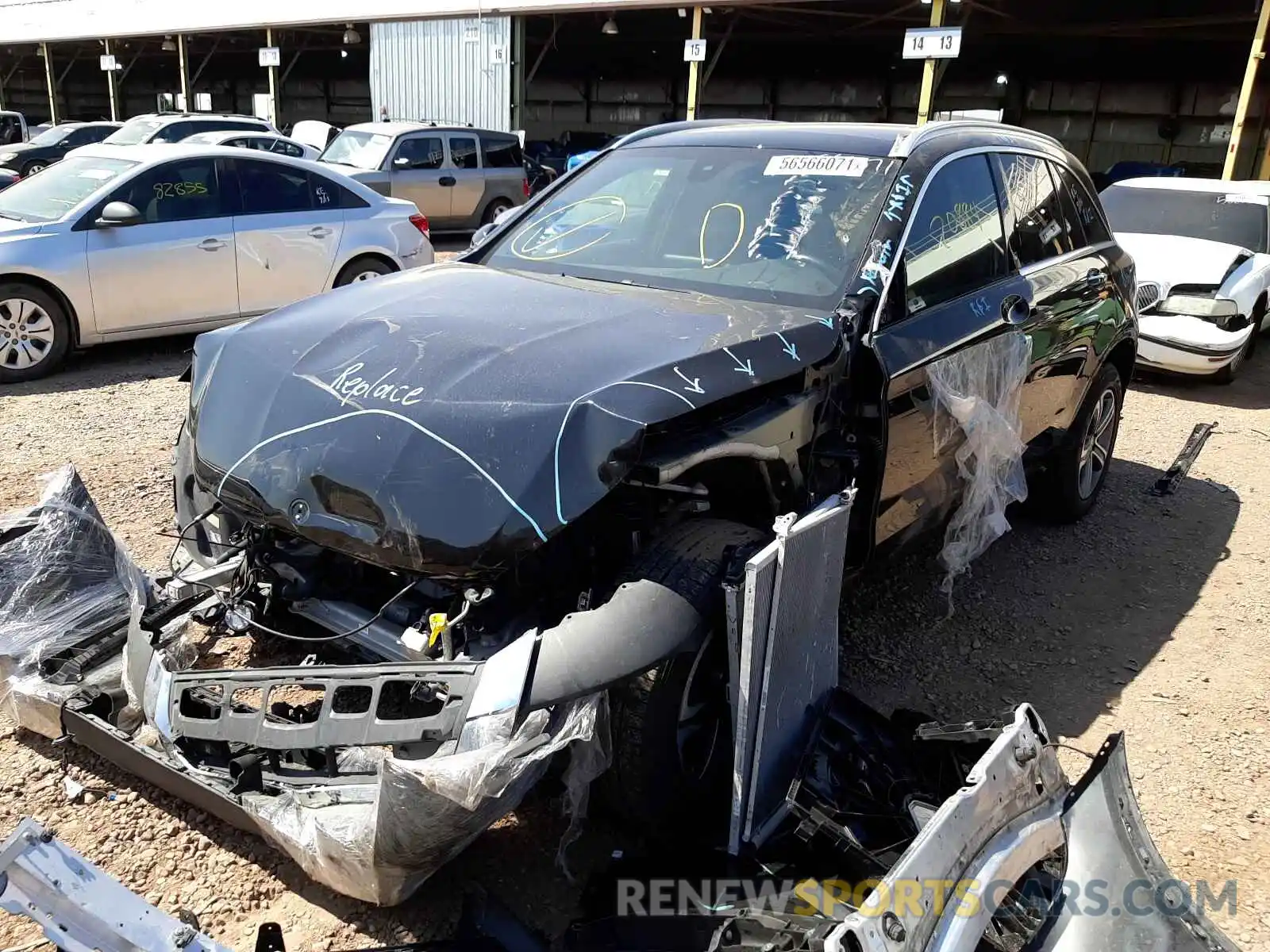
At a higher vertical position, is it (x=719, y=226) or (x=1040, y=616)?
(x=719, y=226)

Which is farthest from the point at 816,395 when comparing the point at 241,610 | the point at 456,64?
the point at 456,64

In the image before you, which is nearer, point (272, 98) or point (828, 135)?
point (828, 135)

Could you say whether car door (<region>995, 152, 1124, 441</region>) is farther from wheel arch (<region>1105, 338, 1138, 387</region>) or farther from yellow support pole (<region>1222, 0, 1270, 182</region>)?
yellow support pole (<region>1222, 0, 1270, 182</region>)

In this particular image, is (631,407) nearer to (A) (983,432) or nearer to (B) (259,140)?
(A) (983,432)

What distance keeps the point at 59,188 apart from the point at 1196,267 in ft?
31.5

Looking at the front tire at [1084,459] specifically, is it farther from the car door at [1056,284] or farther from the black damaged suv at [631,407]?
the black damaged suv at [631,407]

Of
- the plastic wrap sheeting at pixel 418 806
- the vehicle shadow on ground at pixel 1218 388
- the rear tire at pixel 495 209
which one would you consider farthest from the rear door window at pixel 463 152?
the plastic wrap sheeting at pixel 418 806

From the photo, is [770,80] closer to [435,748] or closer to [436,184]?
[436,184]

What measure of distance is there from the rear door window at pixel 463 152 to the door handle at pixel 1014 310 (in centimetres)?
1231

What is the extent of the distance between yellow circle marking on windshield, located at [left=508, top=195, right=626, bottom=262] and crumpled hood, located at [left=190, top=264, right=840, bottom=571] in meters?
0.65

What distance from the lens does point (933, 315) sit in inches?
138

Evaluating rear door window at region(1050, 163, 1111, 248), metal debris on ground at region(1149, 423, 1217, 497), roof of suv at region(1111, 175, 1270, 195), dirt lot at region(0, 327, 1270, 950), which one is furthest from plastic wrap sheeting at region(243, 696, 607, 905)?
roof of suv at region(1111, 175, 1270, 195)

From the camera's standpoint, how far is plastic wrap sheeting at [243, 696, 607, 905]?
213 centimetres

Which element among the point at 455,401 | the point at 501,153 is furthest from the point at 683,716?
the point at 501,153
